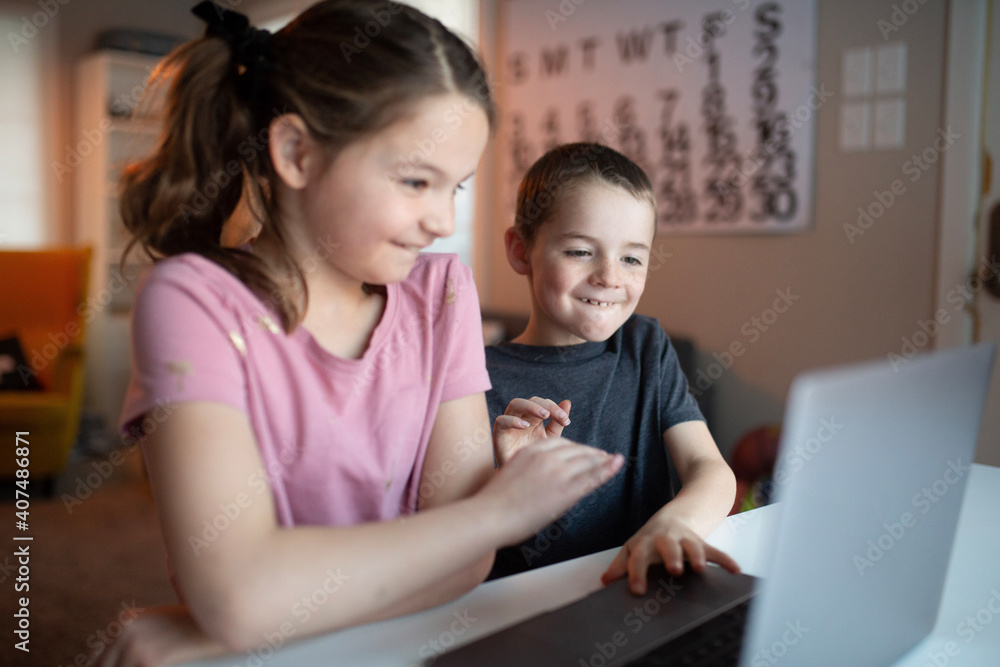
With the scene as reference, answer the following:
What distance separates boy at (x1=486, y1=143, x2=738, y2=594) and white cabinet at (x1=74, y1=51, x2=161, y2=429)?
13.0 feet

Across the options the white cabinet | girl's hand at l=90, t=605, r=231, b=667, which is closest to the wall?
girl's hand at l=90, t=605, r=231, b=667

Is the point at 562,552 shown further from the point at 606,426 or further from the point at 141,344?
the point at 141,344

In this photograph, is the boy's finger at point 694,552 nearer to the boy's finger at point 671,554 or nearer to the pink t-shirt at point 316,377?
the boy's finger at point 671,554

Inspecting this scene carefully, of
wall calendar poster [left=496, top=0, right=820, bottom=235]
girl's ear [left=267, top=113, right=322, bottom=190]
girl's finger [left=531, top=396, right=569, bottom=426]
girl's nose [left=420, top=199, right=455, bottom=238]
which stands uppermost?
wall calendar poster [left=496, top=0, right=820, bottom=235]

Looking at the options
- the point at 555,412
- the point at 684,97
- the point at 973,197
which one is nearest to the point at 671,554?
the point at 555,412

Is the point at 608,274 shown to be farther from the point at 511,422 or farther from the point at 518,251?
the point at 511,422

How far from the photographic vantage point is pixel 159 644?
2.11 feet

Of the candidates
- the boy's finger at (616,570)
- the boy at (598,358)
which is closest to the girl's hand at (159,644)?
the boy's finger at (616,570)

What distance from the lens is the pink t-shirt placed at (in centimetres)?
68

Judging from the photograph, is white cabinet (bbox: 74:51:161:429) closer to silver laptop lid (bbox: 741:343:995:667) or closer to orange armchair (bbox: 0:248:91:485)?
orange armchair (bbox: 0:248:91:485)

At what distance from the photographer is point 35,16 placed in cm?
476

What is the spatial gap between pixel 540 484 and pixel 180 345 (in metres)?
0.32

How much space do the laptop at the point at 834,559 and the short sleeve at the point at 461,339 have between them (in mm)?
282

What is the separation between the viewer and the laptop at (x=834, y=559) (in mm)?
464
